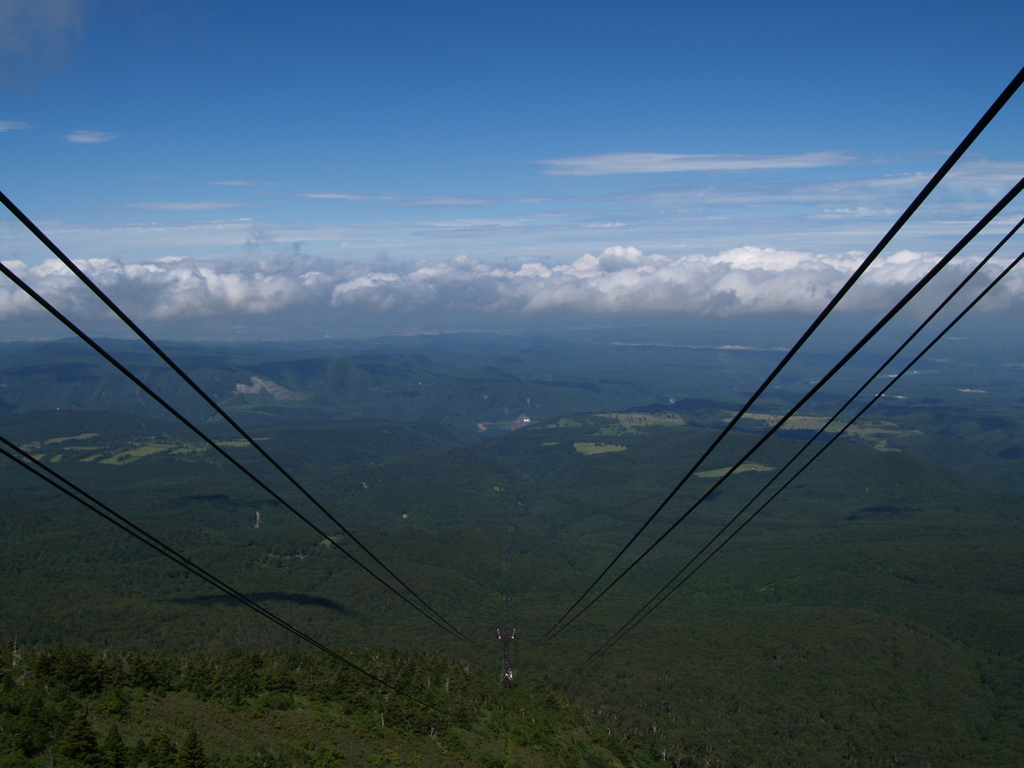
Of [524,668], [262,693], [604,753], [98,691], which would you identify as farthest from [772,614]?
[98,691]

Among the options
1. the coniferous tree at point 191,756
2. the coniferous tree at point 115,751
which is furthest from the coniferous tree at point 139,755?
the coniferous tree at point 191,756

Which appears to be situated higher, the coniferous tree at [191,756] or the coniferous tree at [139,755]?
the coniferous tree at [139,755]

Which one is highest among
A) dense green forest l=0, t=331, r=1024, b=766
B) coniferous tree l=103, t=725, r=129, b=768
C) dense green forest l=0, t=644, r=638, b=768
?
coniferous tree l=103, t=725, r=129, b=768

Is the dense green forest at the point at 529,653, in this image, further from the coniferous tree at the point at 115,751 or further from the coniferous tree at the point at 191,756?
the coniferous tree at the point at 115,751

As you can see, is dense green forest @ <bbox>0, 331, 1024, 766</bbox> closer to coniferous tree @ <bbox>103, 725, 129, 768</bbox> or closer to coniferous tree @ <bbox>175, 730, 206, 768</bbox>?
coniferous tree @ <bbox>175, 730, 206, 768</bbox>

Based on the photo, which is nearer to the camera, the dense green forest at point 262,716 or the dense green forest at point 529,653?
the dense green forest at point 262,716

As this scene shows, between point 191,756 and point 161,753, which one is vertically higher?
point 161,753

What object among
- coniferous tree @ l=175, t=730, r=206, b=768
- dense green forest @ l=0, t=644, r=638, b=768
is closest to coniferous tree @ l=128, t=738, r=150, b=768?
dense green forest @ l=0, t=644, r=638, b=768

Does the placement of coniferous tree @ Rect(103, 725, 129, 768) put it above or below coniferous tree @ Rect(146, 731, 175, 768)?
above

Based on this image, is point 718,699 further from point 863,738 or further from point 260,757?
point 260,757

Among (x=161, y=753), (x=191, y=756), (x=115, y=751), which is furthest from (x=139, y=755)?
(x=191, y=756)

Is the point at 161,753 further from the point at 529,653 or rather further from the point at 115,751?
the point at 529,653
